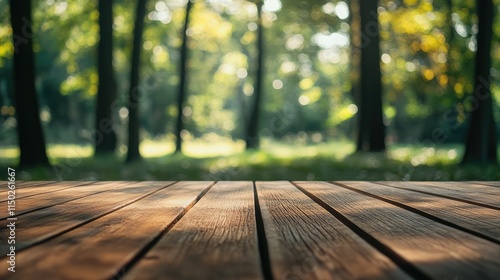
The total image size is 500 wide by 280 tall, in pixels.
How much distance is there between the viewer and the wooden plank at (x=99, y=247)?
111cm

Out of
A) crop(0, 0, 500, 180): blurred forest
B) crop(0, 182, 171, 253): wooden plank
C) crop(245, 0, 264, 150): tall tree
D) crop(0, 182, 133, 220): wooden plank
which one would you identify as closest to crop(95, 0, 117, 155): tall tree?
crop(0, 0, 500, 180): blurred forest

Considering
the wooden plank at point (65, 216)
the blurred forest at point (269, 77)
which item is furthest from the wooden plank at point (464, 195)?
the blurred forest at point (269, 77)

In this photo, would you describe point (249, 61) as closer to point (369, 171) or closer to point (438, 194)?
point (369, 171)

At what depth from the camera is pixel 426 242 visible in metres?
1.40

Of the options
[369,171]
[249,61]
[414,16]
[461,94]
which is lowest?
[369,171]

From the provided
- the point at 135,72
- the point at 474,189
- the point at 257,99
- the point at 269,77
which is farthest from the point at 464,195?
the point at 269,77

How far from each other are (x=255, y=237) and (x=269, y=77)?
3495 cm

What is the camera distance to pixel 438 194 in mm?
2631

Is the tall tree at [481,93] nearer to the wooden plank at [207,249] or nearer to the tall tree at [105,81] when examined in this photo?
the wooden plank at [207,249]

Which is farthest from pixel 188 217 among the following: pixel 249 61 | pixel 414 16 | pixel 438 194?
pixel 249 61

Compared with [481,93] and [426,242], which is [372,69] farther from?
[426,242]

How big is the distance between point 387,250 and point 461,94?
15.1 meters

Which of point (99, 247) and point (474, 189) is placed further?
point (474, 189)

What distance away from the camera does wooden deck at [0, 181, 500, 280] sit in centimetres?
113
